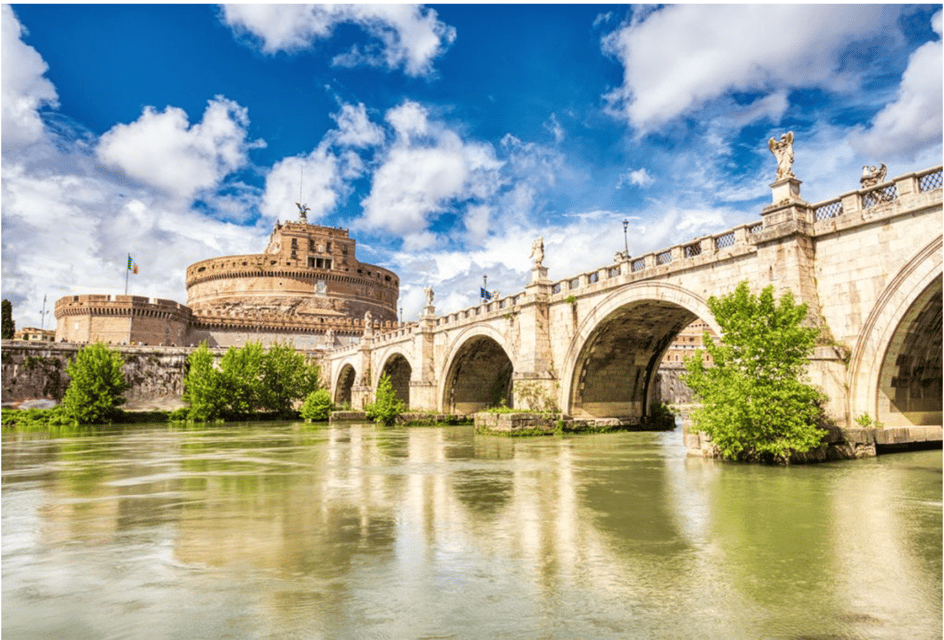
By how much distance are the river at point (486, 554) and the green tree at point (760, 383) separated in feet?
3.32

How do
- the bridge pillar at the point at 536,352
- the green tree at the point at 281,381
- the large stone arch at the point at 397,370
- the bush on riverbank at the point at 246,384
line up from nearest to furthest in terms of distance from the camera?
the bridge pillar at the point at 536,352 → the bush on riverbank at the point at 246,384 → the large stone arch at the point at 397,370 → the green tree at the point at 281,381

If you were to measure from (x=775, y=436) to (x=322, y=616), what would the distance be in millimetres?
13117

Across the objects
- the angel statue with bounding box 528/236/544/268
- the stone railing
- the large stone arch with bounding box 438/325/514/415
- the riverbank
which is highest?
the angel statue with bounding box 528/236/544/268

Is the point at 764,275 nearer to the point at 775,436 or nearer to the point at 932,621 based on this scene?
the point at 775,436

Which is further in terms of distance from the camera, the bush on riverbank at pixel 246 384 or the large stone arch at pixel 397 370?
the large stone arch at pixel 397 370

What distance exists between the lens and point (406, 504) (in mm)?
11273

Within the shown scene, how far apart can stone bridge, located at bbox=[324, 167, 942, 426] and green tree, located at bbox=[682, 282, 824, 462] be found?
1.33m

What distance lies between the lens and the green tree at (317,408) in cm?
4630

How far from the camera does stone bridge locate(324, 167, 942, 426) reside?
15.4 metres

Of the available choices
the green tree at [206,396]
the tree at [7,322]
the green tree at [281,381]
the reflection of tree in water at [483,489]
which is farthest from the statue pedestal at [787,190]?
the tree at [7,322]

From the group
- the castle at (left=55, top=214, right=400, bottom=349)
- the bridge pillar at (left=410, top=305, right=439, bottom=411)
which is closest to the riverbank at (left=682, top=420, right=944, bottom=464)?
the bridge pillar at (left=410, top=305, right=439, bottom=411)

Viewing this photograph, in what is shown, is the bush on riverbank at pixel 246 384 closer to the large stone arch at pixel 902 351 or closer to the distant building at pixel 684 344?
the large stone arch at pixel 902 351

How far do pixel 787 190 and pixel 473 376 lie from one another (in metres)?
27.8

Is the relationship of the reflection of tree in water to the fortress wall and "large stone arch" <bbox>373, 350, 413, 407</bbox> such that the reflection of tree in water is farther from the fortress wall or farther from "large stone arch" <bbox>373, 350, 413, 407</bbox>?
the fortress wall
